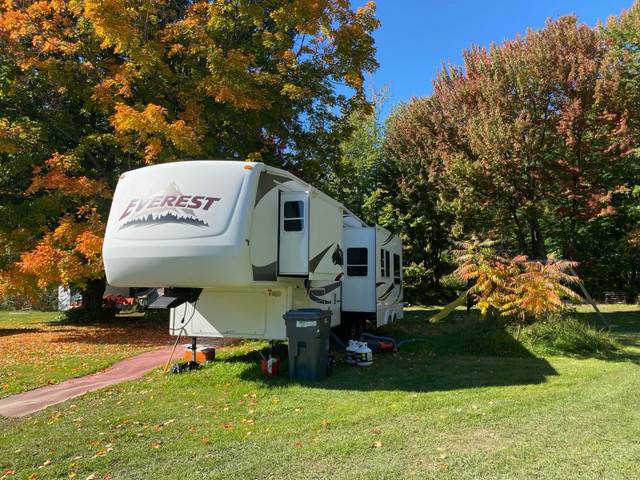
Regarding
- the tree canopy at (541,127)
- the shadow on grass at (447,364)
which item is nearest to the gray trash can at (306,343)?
the shadow on grass at (447,364)

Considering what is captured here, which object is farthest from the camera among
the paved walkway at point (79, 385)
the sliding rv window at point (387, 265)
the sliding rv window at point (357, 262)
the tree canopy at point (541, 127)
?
the tree canopy at point (541, 127)

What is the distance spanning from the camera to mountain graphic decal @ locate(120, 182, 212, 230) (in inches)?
241

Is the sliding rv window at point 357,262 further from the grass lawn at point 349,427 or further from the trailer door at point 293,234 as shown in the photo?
the trailer door at point 293,234

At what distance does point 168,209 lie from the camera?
6.19 meters

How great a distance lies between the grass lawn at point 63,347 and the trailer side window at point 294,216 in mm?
4855

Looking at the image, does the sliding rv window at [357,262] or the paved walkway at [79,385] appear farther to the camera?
the sliding rv window at [357,262]

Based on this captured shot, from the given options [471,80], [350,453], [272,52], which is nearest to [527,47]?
[471,80]

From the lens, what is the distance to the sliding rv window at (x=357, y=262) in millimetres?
10039

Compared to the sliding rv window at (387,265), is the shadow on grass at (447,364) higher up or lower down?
lower down

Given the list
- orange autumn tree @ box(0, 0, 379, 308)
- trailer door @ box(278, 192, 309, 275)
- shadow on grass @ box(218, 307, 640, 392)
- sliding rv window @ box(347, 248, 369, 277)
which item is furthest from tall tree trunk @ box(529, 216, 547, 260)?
trailer door @ box(278, 192, 309, 275)

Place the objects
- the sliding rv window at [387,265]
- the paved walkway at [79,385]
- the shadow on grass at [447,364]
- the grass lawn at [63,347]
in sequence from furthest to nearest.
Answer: the sliding rv window at [387,265] < the grass lawn at [63,347] < the shadow on grass at [447,364] < the paved walkway at [79,385]

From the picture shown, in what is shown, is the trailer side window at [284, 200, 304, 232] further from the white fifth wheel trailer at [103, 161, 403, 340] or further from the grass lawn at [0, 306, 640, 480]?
the grass lawn at [0, 306, 640, 480]

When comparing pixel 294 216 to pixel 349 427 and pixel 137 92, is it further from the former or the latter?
pixel 137 92

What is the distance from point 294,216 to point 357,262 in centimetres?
344
